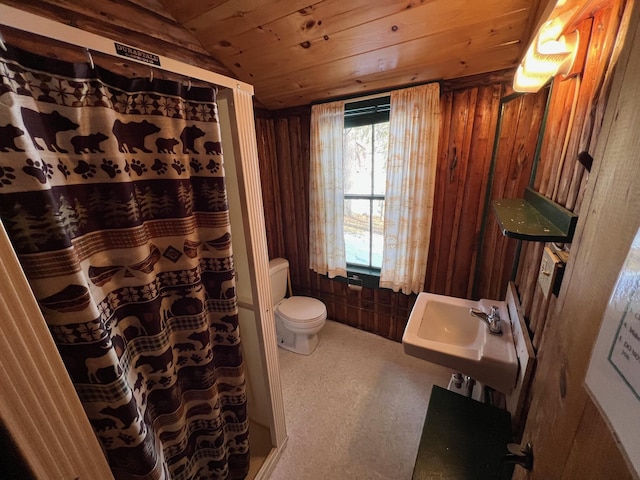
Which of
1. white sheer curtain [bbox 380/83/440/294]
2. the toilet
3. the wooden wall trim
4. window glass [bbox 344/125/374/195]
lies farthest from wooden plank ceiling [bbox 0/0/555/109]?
the toilet

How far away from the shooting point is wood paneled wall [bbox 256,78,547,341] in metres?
1.53

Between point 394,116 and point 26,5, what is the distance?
186cm

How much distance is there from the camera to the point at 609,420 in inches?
12.6

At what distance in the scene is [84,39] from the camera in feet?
1.89

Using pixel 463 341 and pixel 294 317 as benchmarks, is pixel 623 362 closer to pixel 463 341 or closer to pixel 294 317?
pixel 463 341

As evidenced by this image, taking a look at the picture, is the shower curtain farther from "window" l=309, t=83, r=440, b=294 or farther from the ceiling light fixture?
"window" l=309, t=83, r=440, b=294

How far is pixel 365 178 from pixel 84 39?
6.01 feet

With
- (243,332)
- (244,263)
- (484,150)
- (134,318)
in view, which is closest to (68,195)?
(134,318)

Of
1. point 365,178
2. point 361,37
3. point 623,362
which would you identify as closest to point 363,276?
point 365,178

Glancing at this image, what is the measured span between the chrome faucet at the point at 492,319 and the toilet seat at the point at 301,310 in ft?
3.95

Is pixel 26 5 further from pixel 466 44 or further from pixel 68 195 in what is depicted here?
pixel 466 44

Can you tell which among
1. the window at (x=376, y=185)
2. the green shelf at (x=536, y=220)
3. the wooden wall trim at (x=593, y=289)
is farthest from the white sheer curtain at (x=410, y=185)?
the wooden wall trim at (x=593, y=289)

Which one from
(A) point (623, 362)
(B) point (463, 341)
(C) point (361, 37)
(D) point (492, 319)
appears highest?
(C) point (361, 37)

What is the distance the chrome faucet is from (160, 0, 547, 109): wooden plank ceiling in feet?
4.76
